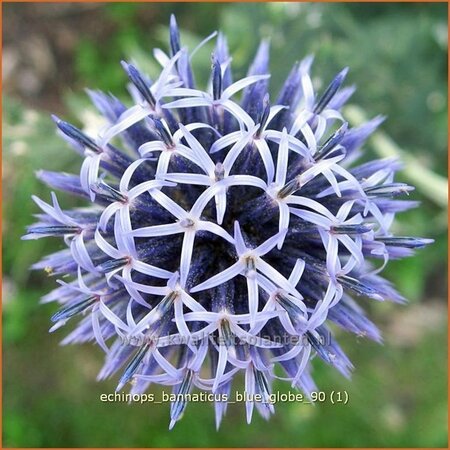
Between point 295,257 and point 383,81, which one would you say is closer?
point 295,257

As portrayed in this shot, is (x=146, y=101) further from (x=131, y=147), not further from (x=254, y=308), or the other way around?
(x=254, y=308)

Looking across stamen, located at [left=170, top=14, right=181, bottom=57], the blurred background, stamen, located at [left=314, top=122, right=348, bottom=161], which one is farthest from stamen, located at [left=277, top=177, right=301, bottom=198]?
the blurred background

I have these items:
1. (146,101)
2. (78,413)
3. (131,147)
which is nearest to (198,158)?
(146,101)

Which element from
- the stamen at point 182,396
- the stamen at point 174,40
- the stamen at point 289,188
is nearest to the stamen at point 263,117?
the stamen at point 289,188

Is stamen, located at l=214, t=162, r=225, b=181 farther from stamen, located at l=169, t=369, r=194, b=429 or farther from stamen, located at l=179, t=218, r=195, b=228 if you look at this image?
stamen, located at l=169, t=369, r=194, b=429

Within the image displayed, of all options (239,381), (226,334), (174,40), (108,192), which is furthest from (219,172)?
(239,381)

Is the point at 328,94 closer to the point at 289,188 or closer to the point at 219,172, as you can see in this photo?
the point at 289,188

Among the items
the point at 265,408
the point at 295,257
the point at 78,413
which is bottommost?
the point at 78,413
